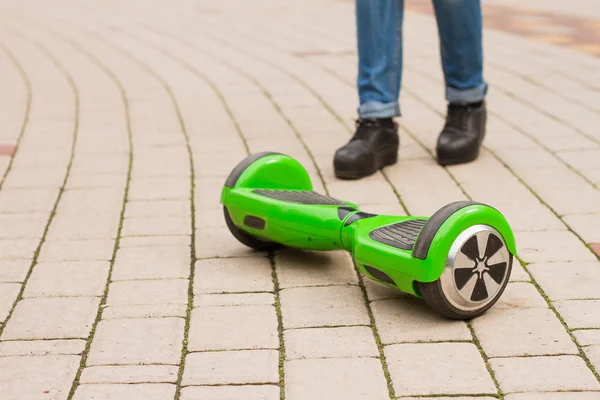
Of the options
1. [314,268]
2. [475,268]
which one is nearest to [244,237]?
[314,268]

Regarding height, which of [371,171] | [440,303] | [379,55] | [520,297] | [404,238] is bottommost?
[371,171]

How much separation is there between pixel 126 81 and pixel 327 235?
347cm

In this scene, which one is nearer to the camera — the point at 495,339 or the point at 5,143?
the point at 495,339

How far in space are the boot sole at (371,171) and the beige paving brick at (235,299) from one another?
122 centimetres

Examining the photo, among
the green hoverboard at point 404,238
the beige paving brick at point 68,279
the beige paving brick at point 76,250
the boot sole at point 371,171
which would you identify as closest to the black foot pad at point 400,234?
the green hoverboard at point 404,238

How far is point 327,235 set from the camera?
9.67 ft

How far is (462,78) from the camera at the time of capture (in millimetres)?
4328

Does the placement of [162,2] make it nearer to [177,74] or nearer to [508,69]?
[177,74]

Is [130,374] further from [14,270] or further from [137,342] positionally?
[14,270]

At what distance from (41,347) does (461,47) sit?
2.37m

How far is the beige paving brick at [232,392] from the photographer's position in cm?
229

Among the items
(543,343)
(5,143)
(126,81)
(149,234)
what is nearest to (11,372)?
(149,234)

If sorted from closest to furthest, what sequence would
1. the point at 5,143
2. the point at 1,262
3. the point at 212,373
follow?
the point at 212,373 < the point at 1,262 < the point at 5,143

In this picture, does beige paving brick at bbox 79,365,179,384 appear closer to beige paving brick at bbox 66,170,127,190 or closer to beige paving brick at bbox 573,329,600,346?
beige paving brick at bbox 573,329,600,346
